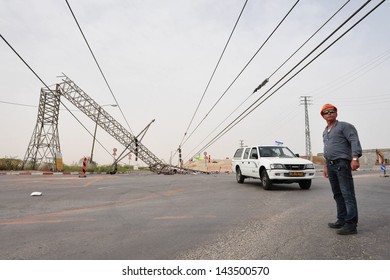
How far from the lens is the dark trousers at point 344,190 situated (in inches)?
153

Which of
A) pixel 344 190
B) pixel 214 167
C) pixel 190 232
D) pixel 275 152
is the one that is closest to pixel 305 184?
pixel 275 152

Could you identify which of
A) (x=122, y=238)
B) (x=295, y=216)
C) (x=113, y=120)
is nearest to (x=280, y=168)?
(x=295, y=216)

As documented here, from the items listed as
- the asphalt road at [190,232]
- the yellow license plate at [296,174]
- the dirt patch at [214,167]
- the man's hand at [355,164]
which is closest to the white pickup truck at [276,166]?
the yellow license plate at [296,174]

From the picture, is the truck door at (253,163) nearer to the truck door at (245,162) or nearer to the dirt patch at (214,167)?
the truck door at (245,162)

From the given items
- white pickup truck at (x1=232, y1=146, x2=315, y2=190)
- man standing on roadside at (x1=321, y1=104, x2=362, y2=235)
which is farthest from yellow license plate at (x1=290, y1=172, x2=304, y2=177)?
man standing on roadside at (x1=321, y1=104, x2=362, y2=235)

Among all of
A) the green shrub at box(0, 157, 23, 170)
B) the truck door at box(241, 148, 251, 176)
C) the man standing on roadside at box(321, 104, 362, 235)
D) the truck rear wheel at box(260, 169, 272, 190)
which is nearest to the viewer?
the man standing on roadside at box(321, 104, 362, 235)

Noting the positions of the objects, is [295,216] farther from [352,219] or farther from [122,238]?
[122,238]

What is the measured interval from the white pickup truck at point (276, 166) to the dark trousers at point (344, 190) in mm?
5301

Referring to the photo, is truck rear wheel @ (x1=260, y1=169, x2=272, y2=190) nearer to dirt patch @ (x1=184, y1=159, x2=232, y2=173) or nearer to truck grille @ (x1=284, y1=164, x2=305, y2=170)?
truck grille @ (x1=284, y1=164, x2=305, y2=170)

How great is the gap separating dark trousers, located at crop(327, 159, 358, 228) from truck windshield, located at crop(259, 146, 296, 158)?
6651 millimetres

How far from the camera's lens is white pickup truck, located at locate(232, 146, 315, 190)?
963cm

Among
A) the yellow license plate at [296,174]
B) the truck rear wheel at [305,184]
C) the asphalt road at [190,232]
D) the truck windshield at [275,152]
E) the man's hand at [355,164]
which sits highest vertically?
the truck windshield at [275,152]

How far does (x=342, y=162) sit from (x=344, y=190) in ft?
1.38

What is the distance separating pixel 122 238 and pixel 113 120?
27.3m
